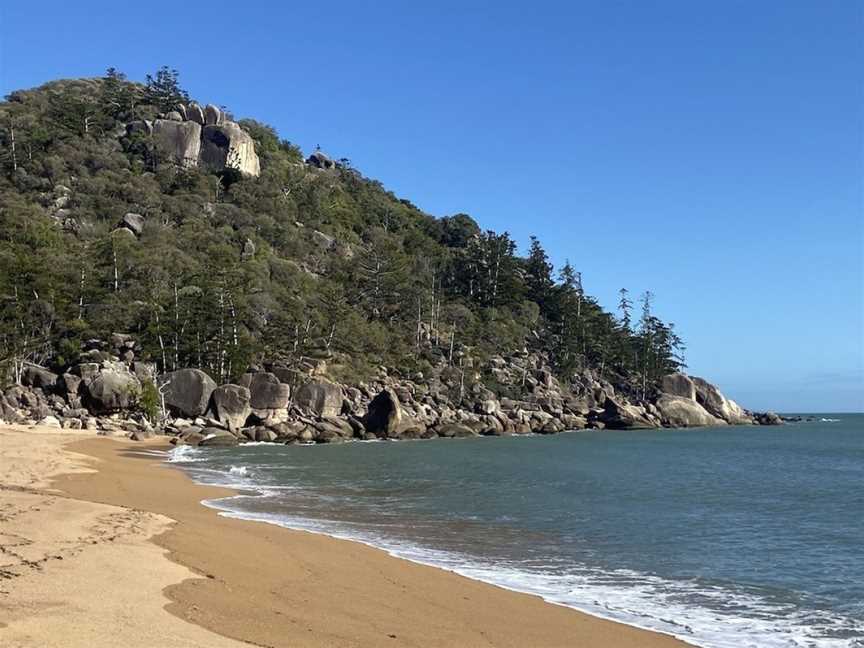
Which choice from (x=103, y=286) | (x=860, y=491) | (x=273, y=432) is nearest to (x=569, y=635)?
(x=860, y=491)

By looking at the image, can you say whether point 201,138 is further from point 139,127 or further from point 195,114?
point 139,127

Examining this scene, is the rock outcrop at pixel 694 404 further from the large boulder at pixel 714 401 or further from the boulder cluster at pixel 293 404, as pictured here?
the boulder cluster at pixel 293 404

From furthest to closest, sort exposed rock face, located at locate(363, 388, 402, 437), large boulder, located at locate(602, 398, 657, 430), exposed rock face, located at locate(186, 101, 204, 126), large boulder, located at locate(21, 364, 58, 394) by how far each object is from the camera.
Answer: exposed rock face, located at locate(186, 101, 204, 126), large boulder, located at locate(602, 398, 657, 430), exposed rock face, located at locate(363, 388, 402, 437), large boulder, located at locate(21, 364, 58, 394)

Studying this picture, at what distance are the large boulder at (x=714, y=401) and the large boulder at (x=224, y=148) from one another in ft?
271

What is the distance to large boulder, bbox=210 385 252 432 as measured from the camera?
55.7 m

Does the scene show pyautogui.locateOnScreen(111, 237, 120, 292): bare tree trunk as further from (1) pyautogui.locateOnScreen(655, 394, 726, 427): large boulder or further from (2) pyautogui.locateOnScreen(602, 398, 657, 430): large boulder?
(1) pyautogui.locateOnScreen(655, 394, 726, 427): large boulder

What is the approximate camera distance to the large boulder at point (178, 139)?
112 meters

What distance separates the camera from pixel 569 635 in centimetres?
989

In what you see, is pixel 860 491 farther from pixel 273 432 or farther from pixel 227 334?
pixel 227 334

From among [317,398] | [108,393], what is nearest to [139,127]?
[317,398]

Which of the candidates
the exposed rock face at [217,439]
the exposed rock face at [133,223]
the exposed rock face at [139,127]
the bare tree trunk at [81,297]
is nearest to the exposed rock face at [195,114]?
the exposed rock face at [139,127]

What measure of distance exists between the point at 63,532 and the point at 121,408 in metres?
43.3

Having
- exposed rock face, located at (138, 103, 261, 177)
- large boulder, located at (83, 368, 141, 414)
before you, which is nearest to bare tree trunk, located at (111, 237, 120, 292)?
large boulder, located at (83, 368, 141, 414)

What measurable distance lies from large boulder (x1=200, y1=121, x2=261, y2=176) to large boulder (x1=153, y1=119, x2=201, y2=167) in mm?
2009
